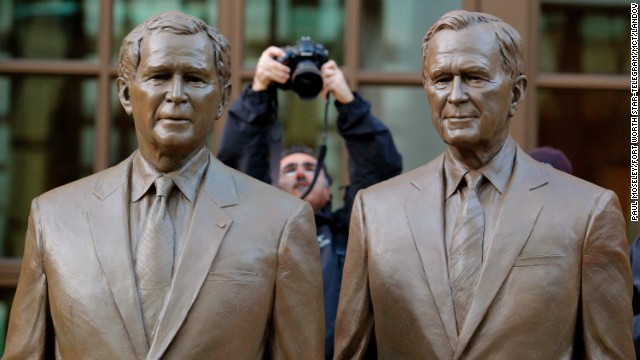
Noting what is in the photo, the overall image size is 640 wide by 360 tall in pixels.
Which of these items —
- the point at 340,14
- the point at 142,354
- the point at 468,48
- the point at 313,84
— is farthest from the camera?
the point at 340,14

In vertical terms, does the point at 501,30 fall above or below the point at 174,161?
above

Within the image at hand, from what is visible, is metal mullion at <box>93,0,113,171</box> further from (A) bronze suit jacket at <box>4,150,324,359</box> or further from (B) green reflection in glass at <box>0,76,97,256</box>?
(A) bronze suit jacket at <box>4,150,324,359</box>

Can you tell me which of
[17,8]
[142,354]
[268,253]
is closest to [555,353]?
[268,253]

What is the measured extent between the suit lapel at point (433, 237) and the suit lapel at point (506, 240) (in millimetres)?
72

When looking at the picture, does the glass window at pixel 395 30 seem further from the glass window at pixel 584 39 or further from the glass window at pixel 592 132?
the glass window at pixel 592 132

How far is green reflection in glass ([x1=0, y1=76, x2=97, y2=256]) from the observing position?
7516 mm

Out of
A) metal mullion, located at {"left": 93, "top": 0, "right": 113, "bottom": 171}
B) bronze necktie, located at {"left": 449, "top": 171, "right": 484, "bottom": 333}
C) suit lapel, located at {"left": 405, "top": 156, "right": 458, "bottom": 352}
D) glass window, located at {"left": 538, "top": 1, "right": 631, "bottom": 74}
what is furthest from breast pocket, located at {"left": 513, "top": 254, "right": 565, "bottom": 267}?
metal mullion, located at {"left": 93, "top": 0, "right": 113, "bottom": 171}

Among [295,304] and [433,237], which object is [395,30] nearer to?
[433,237]

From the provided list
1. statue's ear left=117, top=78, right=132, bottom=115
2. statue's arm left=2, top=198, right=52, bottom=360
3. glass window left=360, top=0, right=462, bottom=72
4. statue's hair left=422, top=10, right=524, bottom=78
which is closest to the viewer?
statue's arm left=2, top=198, right=52, bottom=360

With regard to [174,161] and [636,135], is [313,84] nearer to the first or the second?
[174,161]

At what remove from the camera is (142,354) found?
15.9 feet

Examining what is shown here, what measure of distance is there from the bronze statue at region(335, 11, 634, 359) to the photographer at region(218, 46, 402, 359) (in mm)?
930

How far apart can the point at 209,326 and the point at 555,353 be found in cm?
106

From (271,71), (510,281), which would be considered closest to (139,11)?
(271,71)
